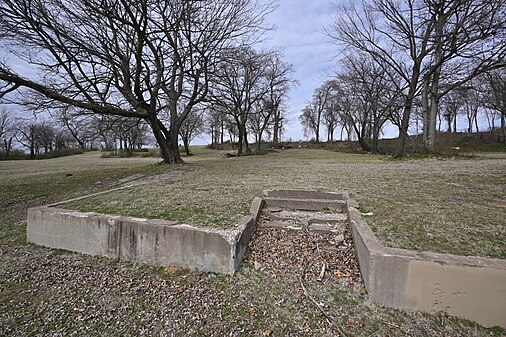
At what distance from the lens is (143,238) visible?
277 centimetres

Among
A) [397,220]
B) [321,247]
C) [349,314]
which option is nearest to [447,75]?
[397,220]

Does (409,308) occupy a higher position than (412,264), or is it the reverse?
(412,264)

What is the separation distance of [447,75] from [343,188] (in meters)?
10.9

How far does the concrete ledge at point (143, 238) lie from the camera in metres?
2.50

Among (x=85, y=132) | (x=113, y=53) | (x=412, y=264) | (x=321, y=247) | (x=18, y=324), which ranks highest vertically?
(x=113, y=53)

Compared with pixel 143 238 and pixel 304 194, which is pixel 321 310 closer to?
pixel 143 238

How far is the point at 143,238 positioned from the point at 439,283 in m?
2.78

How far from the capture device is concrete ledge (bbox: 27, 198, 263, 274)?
2.50 m

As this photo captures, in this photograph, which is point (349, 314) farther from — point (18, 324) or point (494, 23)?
point (494, 23)

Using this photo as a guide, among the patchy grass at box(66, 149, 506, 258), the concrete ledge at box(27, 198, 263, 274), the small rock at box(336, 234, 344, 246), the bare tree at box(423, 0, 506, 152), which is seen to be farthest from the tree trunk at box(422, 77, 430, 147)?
the concrete ledge at box(27, 198, 263, 274)

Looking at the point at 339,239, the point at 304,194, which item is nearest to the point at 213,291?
the point at 339,239

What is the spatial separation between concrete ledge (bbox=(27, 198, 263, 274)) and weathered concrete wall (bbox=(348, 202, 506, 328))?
130 cm

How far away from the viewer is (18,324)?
1.93m

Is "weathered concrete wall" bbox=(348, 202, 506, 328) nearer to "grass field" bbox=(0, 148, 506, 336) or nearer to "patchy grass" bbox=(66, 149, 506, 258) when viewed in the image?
"grass field" bbox=(0, 148, 506, 336)
